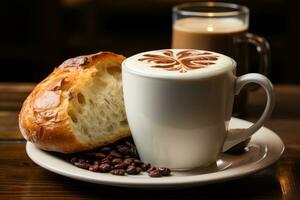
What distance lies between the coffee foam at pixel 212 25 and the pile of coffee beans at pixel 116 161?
430 mm

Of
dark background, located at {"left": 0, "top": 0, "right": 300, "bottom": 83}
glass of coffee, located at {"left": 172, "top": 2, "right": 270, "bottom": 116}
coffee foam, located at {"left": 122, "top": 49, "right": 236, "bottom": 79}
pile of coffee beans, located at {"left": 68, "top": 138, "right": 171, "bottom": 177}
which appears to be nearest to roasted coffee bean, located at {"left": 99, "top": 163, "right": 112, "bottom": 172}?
pile of coffee beans, located at {"left": 68, "top": 138, "right": 171, "bottom": 177}

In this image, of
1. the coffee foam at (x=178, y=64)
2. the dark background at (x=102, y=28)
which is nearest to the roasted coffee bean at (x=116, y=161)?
the coffee foam at (x=178, y=64)

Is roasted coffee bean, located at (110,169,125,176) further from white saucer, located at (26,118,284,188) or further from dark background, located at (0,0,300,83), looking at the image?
dark background, located at (0,0,300,83)

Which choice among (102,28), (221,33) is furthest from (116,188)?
(102,28)

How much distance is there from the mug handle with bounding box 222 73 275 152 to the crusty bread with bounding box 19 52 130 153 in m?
0.15

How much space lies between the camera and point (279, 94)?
1.34 m

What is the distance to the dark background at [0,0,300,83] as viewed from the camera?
2568 mm

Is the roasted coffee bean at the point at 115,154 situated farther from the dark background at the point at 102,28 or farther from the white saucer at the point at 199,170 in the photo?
the dark background at the point at 102,28

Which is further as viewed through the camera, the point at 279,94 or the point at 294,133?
the point at 279,94

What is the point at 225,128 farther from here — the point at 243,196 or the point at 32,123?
the point at 32,123

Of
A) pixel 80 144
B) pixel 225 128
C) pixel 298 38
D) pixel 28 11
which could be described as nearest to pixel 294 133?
pixel 225 128

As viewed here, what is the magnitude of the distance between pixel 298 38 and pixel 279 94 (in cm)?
128

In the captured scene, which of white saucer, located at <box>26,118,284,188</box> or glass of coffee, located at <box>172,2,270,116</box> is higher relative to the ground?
glass of coffee, located at <box>172,2,270,116</box>

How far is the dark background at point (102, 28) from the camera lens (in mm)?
2568
